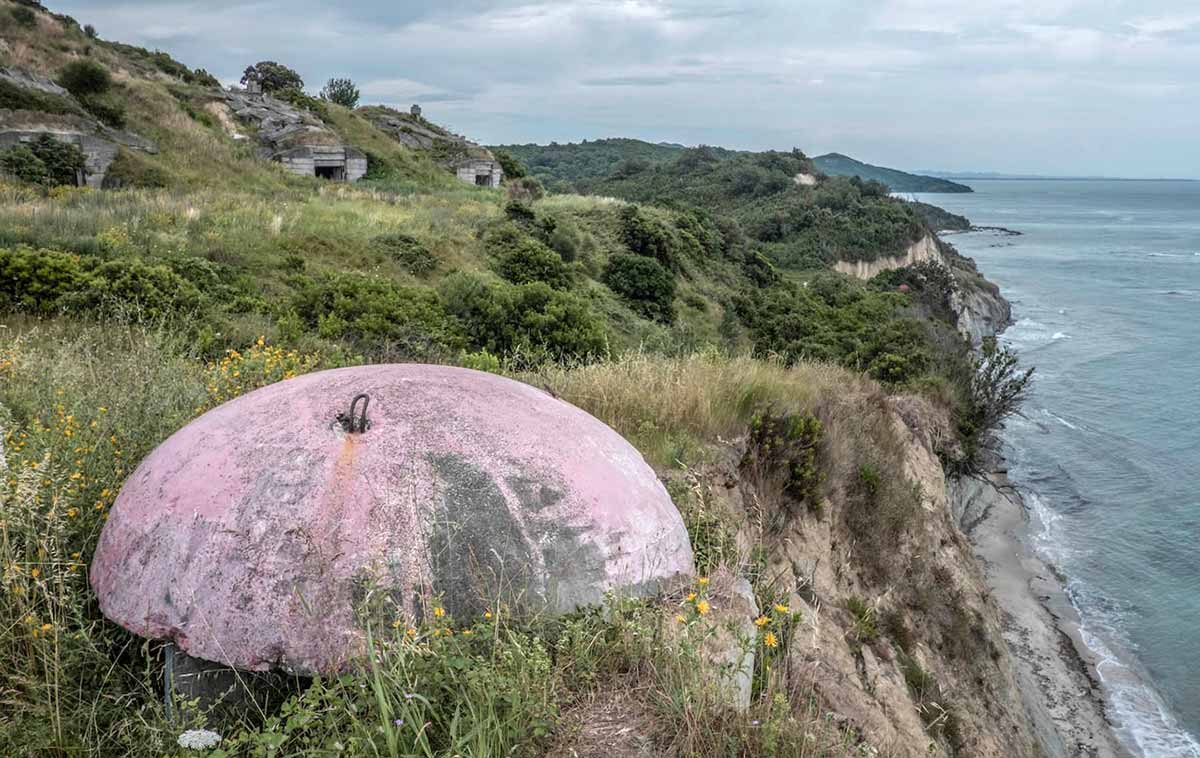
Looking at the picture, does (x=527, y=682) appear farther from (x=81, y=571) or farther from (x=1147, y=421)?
(x=1147, y=421)

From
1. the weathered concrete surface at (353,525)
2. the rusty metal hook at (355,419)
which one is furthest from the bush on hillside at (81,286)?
the rusty metal hook at (355,419)

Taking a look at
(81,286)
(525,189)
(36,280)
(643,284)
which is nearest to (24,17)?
(525,189)

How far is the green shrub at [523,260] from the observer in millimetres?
22209

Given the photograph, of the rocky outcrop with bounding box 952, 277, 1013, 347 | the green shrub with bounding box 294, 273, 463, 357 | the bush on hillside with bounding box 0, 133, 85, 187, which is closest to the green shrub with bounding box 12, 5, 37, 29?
the bush on hillside with bounding box 0, 133, 85, 187

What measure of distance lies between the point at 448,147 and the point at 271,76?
16.7 metres

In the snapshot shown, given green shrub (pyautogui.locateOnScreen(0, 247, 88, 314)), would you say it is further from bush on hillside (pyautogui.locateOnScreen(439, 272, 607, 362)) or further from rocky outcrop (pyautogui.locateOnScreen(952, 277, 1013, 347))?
rocky outcrop (pyautogui.locateOnScreen(952, 277, 1013, 347))

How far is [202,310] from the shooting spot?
11.2 metres

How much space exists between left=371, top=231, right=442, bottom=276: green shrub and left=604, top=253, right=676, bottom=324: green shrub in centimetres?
997

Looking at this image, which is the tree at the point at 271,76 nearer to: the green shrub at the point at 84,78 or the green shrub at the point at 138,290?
the green shrub at the point at 84,78

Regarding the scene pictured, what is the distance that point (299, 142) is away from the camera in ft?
106

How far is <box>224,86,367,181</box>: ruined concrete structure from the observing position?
105 feet

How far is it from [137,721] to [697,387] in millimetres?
5363

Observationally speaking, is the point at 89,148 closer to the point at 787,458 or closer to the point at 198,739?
the point at 787,458

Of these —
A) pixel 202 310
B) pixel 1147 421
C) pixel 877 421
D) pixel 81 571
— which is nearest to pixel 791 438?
pixel 877 421
